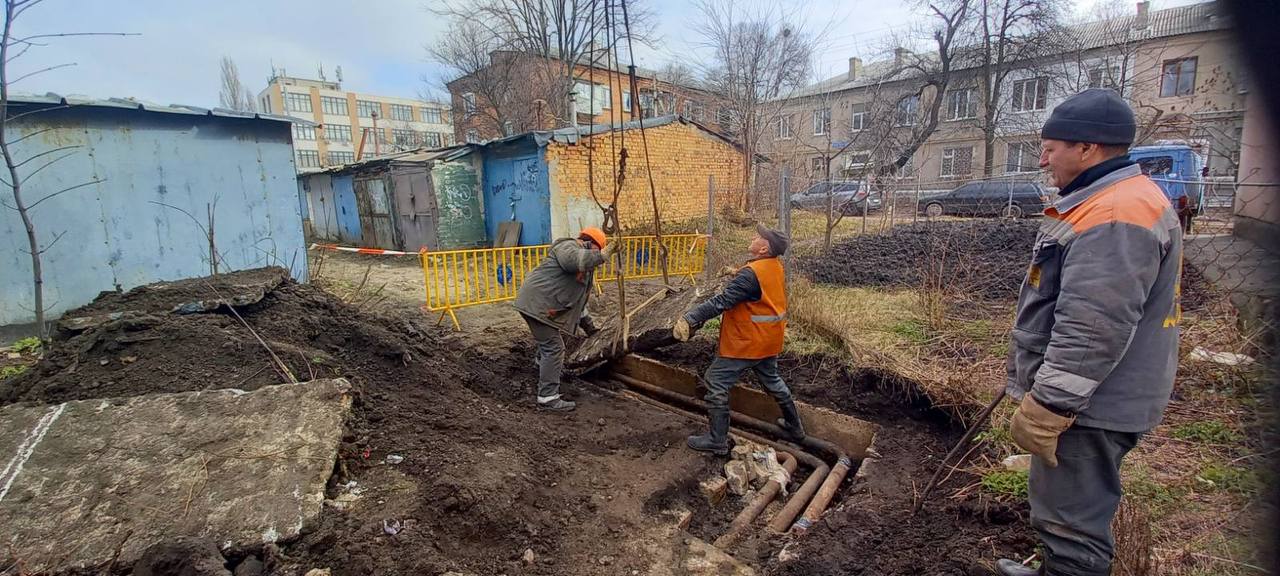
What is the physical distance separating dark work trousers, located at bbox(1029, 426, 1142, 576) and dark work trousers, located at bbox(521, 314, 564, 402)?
374 cm

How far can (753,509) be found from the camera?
338 centimetres

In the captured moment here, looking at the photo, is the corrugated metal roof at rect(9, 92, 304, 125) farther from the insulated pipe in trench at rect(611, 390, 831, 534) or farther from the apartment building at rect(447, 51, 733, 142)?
the apartment building at rect(447, 51, 733, 142)

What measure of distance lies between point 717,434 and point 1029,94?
85.0 feet

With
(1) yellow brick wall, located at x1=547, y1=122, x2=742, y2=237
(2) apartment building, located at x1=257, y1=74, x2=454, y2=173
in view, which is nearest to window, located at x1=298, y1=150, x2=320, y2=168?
(2) apartment building, located at x1=257, y1=74, x2=454, y2=173

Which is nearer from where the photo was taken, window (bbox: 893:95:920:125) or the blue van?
the blue van

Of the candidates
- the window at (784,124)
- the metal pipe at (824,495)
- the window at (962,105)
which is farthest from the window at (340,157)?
the metal pipe at (824,495)

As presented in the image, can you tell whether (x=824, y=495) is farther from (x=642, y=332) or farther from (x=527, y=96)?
(x=527, y=96)

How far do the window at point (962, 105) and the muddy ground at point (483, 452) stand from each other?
24319 mm

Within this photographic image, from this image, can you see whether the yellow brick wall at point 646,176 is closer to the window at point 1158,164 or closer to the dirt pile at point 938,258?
the dirt pile at point 938,258

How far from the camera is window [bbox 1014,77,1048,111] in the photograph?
21.7 meters

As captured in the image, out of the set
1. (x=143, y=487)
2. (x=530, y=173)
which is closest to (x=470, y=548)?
(x=143, y=487)

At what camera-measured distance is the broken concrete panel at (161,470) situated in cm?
242

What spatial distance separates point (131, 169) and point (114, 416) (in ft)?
16.7

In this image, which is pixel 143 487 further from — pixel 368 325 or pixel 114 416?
pixel 368 325
